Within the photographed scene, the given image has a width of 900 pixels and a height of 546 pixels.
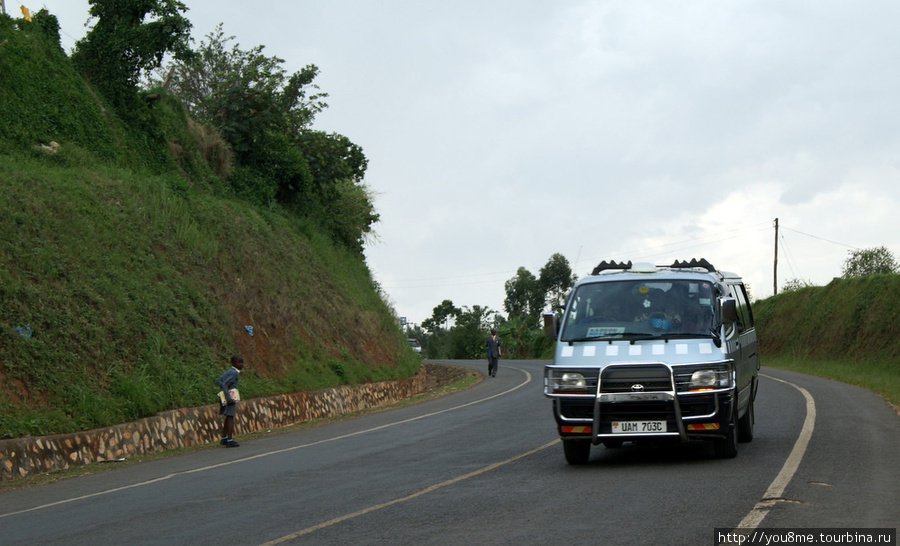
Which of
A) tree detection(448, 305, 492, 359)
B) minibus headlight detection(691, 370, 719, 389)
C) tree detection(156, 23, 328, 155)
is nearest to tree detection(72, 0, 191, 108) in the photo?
tree detection(156, 23, 328, 155)

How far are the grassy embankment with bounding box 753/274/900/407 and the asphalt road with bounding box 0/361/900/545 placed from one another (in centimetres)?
1919

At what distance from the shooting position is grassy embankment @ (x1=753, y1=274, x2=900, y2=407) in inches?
1625

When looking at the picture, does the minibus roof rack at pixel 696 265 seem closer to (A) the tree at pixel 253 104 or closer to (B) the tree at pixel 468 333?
(A) the tree at pixel 253 104

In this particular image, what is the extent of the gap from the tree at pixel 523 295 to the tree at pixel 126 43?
69.8m

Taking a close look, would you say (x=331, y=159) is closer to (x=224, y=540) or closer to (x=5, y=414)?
(x=5, y=414)

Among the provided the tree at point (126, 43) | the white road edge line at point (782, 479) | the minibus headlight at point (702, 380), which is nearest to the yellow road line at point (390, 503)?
the minibus headlight at point (702, 380)


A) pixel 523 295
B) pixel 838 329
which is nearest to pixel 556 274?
pixel 523 295

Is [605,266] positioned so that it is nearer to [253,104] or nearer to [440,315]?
[253,104]

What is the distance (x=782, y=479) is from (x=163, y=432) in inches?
466

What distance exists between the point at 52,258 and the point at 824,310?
43197 millimetres

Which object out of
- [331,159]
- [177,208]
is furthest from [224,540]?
[331,159]

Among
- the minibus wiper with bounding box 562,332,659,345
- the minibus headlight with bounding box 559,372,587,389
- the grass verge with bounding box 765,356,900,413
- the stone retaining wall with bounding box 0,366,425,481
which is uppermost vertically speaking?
the minibus wiper with bounding box 562,332,659,345

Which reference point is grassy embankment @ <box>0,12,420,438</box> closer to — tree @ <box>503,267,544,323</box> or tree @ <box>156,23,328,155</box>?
tree @ <box>156,23,328,155</box>

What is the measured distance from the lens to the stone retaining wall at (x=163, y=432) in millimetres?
14398
